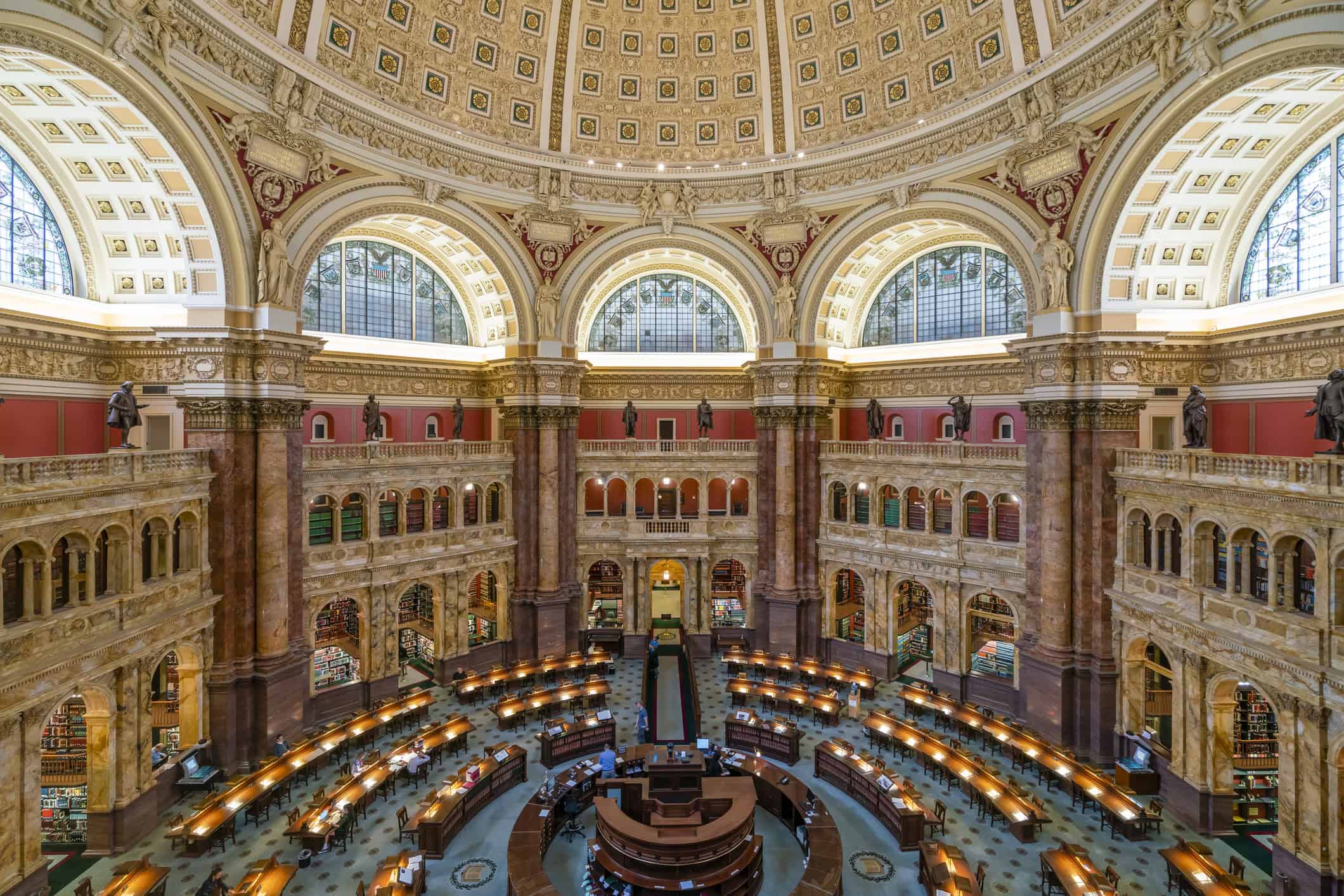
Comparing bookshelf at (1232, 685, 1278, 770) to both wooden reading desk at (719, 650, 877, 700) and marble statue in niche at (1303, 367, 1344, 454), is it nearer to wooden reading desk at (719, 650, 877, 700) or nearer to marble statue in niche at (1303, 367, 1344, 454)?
marble statue in niche at (1303, 367, 1344, 454)

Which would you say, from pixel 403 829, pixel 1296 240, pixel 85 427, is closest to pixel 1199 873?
pixel 1296 240

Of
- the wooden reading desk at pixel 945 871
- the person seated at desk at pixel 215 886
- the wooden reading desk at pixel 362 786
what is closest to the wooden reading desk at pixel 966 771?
the wooden reading desk at pixel 945 871

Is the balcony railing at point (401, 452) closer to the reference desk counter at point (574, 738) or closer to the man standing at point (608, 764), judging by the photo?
the reference desk counter at point (574, 738)

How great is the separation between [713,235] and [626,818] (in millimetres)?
23564

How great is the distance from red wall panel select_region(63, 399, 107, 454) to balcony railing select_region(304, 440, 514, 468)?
5.64m

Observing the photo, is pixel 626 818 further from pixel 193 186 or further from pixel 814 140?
pixel 814 140

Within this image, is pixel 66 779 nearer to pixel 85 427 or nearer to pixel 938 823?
pixel 85 427

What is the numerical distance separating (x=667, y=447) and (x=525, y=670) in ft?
38.3

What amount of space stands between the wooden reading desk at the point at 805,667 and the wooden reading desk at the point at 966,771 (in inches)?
126

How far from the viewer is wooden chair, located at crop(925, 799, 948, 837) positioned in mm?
17766

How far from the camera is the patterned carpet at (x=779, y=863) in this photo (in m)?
16.2

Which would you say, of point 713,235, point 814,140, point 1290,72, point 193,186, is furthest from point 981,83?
point 193,186

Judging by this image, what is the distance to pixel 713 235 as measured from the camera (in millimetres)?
30562

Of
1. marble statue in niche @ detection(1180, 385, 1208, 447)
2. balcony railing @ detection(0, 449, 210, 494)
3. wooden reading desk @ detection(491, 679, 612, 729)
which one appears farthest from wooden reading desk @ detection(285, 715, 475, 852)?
marble statue in niche @ detection(1180, 385, 1208, 447)
